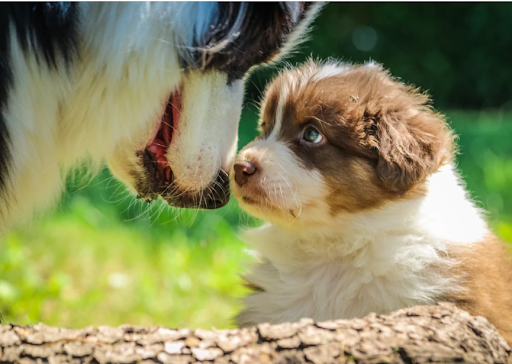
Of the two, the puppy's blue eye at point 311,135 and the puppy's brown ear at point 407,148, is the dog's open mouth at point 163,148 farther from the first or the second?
the puppy's brown ear at point 407,148

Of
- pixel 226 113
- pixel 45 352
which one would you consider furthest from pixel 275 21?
pixel 45 352

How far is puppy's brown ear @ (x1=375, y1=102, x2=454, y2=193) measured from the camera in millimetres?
2350

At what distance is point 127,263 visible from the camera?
4.23 m

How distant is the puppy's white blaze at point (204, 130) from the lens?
2270mm

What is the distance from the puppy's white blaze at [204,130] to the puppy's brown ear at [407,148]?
59 centimetres

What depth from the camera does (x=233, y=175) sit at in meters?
2.48

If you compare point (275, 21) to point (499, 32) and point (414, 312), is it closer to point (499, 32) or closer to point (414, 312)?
point (414, 312)

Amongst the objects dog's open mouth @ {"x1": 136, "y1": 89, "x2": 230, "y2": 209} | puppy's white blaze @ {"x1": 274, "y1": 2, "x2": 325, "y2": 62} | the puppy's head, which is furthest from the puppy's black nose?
puppy's white blaze @ {"x1": 274, "y1": 2, "x2": 325, "y2": 62}

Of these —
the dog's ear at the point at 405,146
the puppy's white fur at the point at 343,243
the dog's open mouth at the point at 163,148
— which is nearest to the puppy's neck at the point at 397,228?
the puppy's white fur at the point at 343,243

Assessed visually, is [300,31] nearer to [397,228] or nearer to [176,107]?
[176,107]

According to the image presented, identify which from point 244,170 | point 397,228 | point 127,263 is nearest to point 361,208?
point 397,228

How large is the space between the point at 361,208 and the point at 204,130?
69 centimetres

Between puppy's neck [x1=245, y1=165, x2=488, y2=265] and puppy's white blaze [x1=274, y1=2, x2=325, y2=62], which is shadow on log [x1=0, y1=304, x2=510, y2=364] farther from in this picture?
puppy's white blaze [x1=274, y1=2, x2=325, y2=62]

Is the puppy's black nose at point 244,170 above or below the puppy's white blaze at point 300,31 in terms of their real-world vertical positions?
below
